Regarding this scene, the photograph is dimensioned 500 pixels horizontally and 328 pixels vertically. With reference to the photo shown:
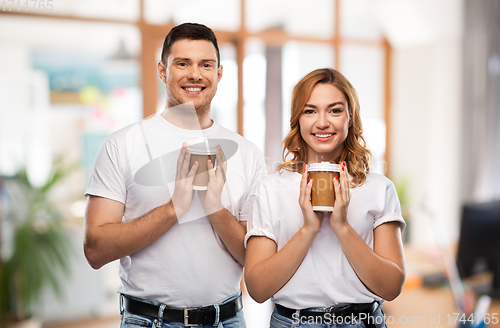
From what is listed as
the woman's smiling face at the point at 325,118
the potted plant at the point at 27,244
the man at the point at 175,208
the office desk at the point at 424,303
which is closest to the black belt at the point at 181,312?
the man at the point at 175,208

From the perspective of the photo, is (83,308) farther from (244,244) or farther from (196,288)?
(244,244)

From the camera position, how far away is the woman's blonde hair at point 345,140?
3.01 feet

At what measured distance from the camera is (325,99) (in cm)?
91

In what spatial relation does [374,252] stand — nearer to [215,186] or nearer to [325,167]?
[325,167]

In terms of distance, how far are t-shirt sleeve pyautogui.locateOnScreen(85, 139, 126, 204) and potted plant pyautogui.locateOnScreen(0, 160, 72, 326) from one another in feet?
4.12

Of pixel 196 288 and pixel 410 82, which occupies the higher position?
pixel 410 82

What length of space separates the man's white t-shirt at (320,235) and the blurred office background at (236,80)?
0.23 meters

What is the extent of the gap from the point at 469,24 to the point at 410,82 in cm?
130

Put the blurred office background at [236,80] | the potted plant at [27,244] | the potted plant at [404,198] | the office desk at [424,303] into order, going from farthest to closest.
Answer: the potted plant at [27,244], the potted plant at [404,198], the office desk at [424,303], the blurred office background at [236,80]

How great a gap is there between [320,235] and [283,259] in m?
0.12

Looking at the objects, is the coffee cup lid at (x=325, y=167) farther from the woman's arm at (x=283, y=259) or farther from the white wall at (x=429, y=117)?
the white wall at (x=429, y=117)

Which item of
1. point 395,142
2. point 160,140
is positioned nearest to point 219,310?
point 160,140

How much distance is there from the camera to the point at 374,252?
882 mm

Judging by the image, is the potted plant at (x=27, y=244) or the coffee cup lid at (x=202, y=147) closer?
the coffee cup lid at (x=202, y=147)
